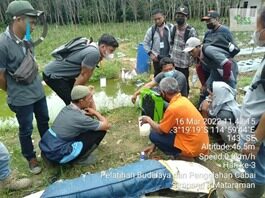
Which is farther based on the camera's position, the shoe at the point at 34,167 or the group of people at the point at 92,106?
the shoe at the point at 34,167

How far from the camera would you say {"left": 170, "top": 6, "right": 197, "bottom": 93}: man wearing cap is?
4984 mm

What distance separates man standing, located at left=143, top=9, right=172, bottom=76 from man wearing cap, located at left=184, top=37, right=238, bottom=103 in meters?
1.04

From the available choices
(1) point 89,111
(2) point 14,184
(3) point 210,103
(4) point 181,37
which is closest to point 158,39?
(4) point 181,37

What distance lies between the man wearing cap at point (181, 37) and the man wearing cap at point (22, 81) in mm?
2426

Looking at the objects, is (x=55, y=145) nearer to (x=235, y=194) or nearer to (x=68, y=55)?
(x=68, y=55)

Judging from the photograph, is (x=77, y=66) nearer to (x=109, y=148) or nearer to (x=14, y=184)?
(x=109, y=148)

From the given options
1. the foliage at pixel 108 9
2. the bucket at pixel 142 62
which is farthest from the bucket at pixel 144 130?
the foliage at pixel 108 9

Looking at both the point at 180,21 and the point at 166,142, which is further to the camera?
the point at 180,21

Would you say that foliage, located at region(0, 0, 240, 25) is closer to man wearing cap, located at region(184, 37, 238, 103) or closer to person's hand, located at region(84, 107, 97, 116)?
man wearing cap, located at region(184, 37, 238, 103)

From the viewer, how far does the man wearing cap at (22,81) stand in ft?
9.97

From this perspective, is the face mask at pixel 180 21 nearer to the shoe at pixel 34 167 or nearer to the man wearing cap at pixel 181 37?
the man wearing cap at pixel 181 37

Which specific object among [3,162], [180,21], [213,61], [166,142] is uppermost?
[180,21]

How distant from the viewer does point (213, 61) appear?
13.5 feet

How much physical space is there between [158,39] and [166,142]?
2.44 metres
